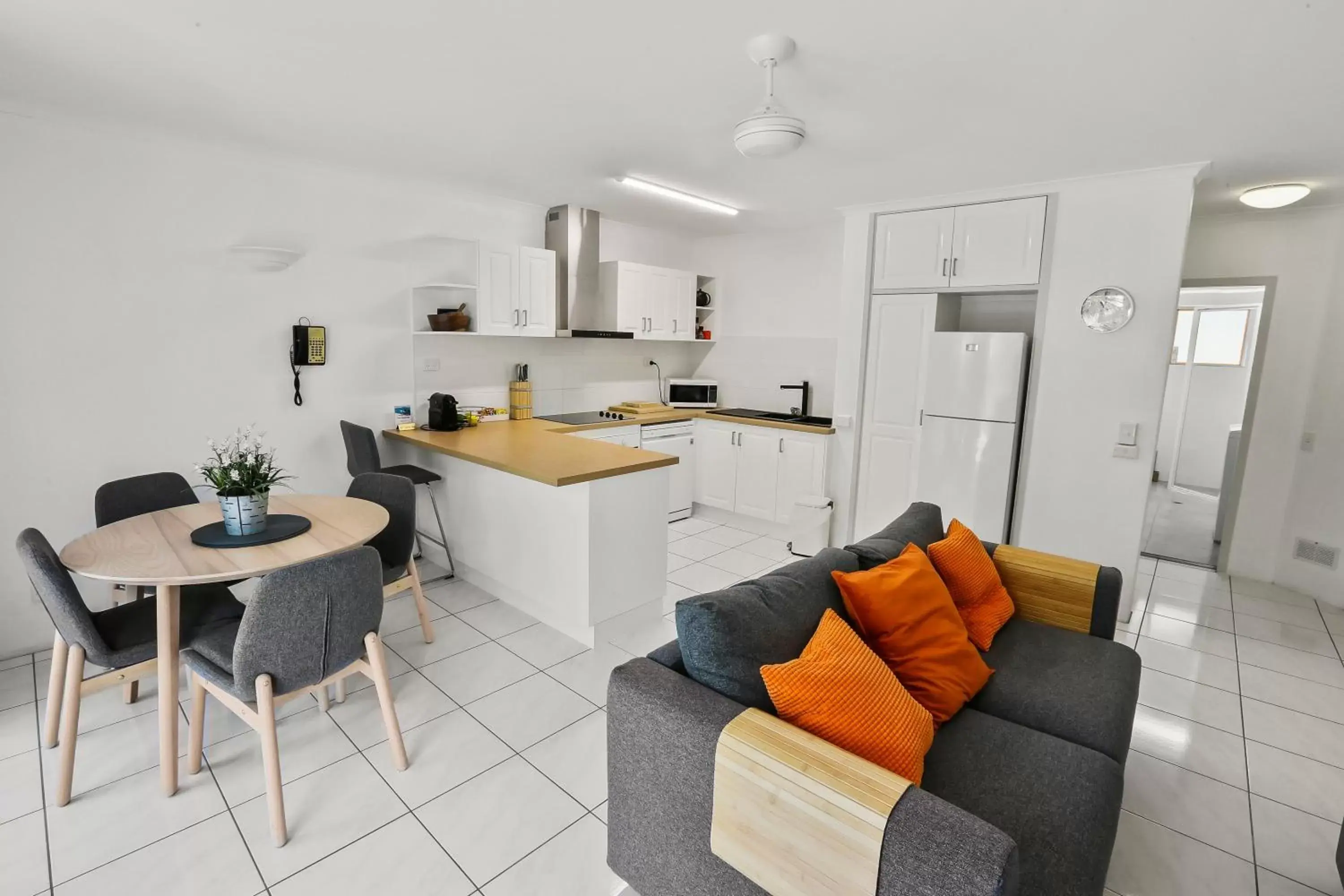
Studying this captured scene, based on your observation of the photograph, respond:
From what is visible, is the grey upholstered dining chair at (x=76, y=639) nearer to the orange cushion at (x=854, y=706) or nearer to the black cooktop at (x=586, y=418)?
the orange cushion at (x=854, y=706)

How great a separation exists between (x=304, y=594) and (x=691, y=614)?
3.86ft

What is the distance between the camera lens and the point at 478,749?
233 cm

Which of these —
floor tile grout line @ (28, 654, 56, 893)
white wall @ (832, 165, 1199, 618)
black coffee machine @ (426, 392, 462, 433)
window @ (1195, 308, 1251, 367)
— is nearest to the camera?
floor tile grout line @ (28, 654, 56, 893)

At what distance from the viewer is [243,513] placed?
233 centimetres

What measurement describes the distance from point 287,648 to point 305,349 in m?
2.26

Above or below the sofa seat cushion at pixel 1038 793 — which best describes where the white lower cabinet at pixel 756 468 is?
above

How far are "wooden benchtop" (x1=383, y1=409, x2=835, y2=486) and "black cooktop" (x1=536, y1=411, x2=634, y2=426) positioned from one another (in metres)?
0.04

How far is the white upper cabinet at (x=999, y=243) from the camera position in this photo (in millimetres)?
3635

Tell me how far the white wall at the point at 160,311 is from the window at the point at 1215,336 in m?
7.72

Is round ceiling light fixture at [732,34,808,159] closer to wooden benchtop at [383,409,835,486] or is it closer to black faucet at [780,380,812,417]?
wooden benchtop at [383,409,835,486]

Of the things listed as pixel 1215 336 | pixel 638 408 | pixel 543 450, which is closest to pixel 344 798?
pixel 543 450

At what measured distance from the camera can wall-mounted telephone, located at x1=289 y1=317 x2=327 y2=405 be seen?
3.57 m

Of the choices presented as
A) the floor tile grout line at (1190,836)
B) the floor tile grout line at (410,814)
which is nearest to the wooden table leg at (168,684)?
the floor tile grout line at (410,814)

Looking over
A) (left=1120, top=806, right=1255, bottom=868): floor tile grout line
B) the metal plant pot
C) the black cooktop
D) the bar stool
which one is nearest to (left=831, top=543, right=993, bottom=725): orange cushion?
(left=1120, top=806, right=1255, bottom=868): floor tile grout line
